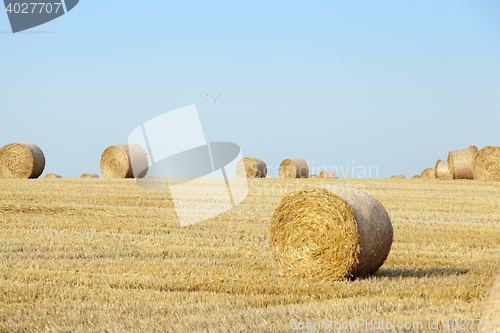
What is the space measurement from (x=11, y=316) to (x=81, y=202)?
35.9 ft

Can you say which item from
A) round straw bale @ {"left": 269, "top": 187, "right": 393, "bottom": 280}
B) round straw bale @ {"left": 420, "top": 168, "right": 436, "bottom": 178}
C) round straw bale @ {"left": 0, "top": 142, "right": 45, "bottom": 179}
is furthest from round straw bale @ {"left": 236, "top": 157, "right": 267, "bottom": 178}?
round straw bale @ {"left": 269, "top": 187, "right": 393, "bottom": 280}

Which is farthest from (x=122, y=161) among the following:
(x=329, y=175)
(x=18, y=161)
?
(x=329, y=175)

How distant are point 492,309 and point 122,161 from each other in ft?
73.7

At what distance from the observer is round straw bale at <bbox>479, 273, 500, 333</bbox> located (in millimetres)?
2908

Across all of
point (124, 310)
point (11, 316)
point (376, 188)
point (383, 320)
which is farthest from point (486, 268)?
point (376, 188)

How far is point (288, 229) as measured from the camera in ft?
23.9

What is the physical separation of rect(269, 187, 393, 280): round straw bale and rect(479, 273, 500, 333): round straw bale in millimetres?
3604

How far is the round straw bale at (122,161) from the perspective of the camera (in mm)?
24266

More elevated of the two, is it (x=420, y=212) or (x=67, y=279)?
(x=67, y=279)

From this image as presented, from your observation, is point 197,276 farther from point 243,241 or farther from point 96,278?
point 243,241

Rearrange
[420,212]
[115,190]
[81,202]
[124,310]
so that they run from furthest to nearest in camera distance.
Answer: [115,190] < [81,202] < [420,212] < [124,310]

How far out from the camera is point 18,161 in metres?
23.6

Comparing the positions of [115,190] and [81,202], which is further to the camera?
[115,190]

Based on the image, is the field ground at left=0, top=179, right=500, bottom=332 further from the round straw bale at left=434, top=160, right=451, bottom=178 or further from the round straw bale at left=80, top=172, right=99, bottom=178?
the round straw bale at left=80, top=172, right=99, bottom=178
